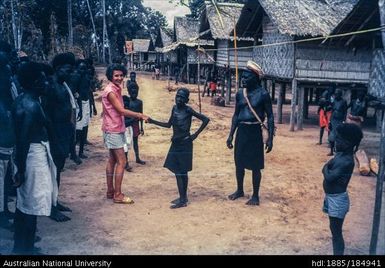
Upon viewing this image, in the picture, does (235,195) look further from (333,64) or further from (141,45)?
(141,45)

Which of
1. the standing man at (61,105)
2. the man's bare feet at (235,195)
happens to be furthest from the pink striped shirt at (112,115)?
the man's bare feet at (235,195)

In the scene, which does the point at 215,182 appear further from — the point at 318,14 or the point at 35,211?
the point at 318,14

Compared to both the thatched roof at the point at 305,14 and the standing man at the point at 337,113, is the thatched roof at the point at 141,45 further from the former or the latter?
the standing man at the point at 337,113

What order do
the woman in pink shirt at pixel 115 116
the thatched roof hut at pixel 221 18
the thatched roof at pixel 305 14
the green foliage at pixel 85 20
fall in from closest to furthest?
the woman in pink shirt at pixel 115 116 → the thatched roof at pixel 305 14 → the thatched roof hut at pixel 221 18 → the green foliage at pixel 85 20

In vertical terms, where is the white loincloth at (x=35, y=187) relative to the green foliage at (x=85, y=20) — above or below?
below

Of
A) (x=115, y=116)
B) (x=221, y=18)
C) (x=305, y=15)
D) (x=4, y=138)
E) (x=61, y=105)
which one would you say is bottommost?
(x=4, y=138)

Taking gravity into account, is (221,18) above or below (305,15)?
above

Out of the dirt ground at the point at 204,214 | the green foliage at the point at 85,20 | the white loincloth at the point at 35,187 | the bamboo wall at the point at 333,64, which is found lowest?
the dirt ground at the point at 204,214

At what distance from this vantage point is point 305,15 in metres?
12.7

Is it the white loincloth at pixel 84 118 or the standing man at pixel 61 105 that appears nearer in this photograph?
the standing man at pixel 61 105

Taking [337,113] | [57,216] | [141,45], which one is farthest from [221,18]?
[141,45]

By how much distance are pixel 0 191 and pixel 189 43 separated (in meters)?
23.1

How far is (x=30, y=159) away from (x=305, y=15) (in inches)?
438

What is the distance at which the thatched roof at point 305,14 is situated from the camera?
12.1 m
